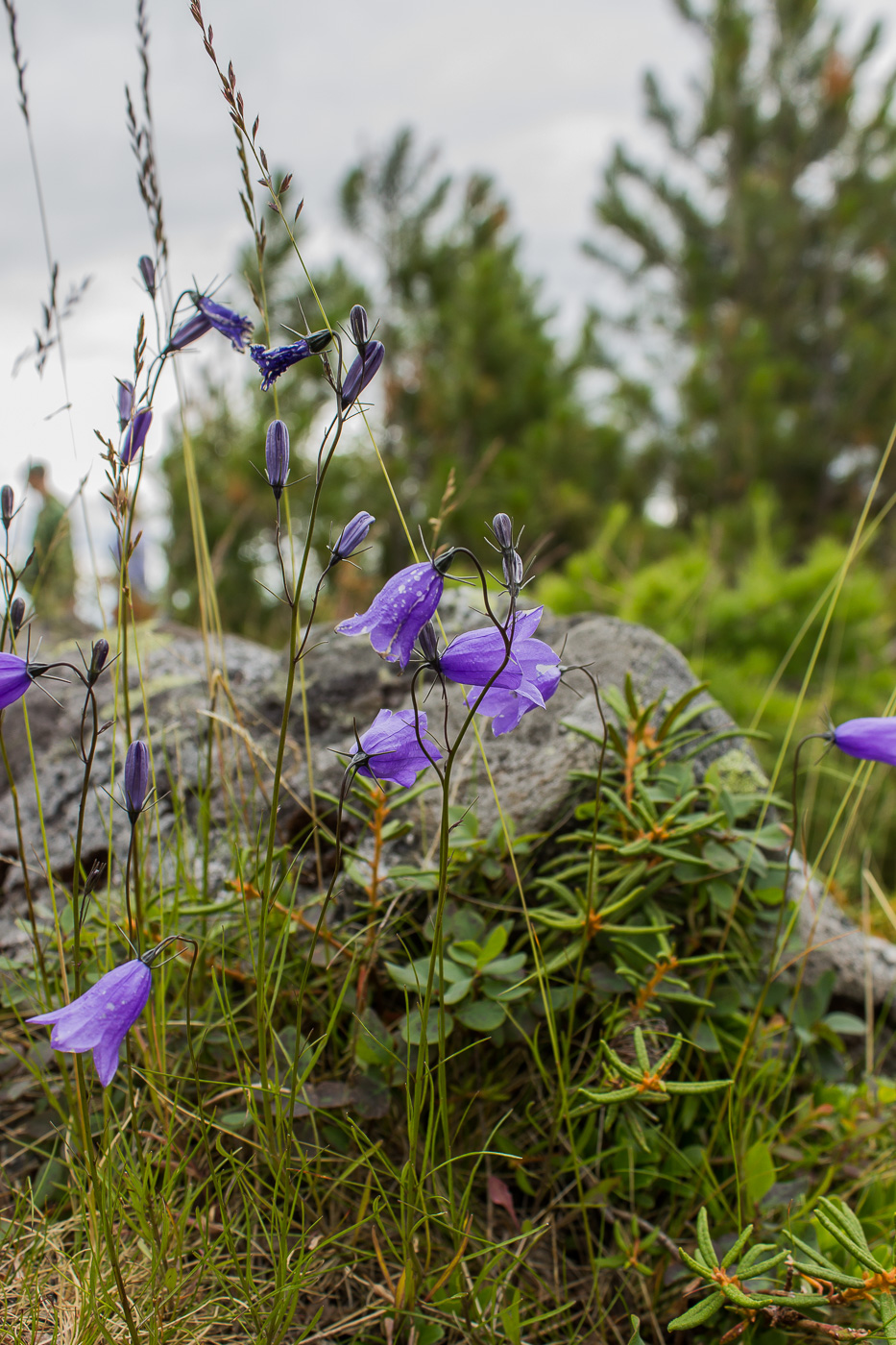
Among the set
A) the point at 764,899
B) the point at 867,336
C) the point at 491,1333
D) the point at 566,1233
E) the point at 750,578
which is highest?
the point at 867,336

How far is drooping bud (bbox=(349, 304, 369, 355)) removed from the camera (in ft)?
2.91

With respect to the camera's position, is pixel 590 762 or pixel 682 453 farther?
pixel 682 453

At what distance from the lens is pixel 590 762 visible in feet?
5.48

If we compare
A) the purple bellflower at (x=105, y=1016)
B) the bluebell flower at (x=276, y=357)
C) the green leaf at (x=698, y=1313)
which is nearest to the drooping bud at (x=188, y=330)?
the bluebell flower at (x=276, y=357)

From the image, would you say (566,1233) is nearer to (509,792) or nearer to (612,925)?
(612,925)

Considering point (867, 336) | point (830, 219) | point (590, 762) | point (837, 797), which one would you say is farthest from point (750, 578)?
point (830, 219)

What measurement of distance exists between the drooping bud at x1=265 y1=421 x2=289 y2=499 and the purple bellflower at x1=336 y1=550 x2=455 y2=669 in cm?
18

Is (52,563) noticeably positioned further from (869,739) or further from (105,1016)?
(869,739)

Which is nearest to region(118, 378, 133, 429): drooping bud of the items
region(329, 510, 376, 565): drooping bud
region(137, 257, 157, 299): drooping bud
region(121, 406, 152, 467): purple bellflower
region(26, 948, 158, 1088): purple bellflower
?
region(121, 406, 152, 467): purple bellflower

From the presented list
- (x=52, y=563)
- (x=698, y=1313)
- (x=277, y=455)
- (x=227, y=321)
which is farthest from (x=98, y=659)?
(x=52, y=563)

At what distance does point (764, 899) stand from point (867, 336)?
12222mm

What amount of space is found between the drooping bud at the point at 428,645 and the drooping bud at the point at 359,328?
306 mm

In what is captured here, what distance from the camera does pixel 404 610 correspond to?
0.87 meters

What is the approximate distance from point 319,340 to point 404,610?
12.1 inches
